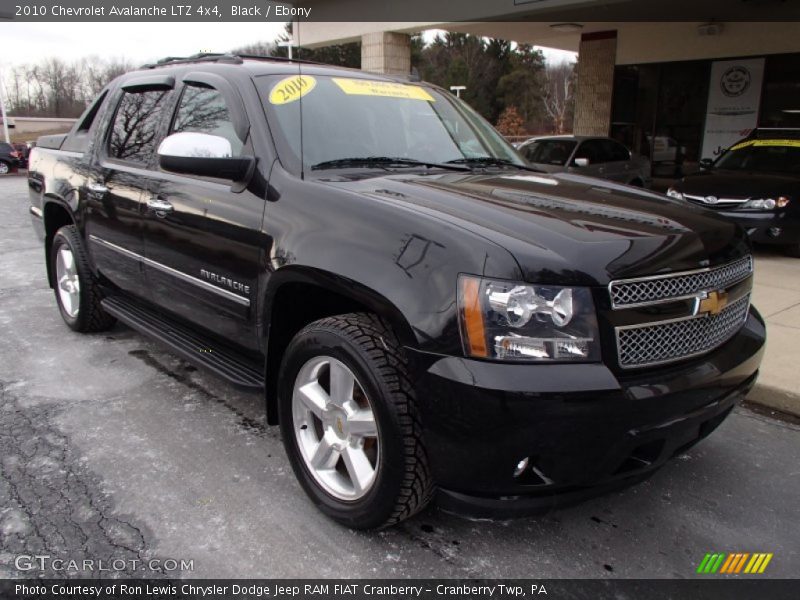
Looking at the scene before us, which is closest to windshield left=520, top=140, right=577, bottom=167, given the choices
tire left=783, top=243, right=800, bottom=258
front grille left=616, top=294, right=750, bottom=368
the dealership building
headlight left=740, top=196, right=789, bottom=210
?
the dealership building

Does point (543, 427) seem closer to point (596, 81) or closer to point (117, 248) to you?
point (117, 248)

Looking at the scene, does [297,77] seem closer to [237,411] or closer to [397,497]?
[237,411]

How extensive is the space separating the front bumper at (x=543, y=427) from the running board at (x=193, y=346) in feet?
3.88

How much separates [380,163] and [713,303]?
166 cm

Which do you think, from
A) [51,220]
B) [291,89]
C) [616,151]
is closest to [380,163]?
[291,89]

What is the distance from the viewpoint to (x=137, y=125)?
4074mm

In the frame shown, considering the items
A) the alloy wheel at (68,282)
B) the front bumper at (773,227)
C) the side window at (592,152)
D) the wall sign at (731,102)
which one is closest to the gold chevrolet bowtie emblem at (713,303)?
the alloy wheel at (68,282)

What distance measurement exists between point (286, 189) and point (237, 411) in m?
1.56

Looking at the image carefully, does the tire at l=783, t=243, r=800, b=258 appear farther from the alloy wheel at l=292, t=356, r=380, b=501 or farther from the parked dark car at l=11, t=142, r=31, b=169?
the parked dark car at l=11, t=142, r=31, b=169

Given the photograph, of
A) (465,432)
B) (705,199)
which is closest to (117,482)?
(465,432)

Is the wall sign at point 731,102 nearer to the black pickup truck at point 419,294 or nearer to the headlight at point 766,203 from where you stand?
the headlight at point 766,203

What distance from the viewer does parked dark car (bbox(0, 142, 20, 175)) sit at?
2573 cm

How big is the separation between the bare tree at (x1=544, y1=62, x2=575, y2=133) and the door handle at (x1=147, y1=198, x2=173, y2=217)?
50.6m

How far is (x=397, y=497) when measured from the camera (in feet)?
7.50
